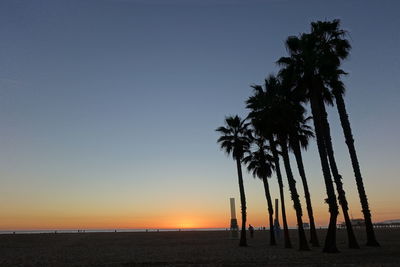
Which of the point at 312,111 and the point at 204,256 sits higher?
the point at 312,111

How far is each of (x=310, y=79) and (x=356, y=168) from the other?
9.64 metres

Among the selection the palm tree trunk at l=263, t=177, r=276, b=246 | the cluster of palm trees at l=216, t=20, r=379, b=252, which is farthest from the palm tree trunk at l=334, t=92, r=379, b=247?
the palm tree trunk at l=263, t=177, r=276, b=246

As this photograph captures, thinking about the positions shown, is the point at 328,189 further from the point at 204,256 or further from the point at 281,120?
the point at 204,256

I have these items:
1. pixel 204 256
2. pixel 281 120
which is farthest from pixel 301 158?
pixel 204 256

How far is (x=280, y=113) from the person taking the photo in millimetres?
35562

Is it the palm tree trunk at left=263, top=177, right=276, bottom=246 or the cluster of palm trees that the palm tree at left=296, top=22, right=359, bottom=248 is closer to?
the cluster of palm trees

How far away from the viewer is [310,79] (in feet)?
106

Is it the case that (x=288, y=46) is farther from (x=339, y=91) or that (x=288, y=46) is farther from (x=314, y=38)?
(x=339, y=91)

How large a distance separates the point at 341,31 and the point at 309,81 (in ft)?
21.9

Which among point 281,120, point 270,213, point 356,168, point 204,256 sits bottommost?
point 204,256

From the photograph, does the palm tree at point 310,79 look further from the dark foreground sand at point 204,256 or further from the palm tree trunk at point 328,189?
the dark foreground sand at point 204,256

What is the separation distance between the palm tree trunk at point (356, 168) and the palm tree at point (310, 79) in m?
4.16

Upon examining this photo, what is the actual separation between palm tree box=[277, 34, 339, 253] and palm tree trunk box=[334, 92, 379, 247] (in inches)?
164

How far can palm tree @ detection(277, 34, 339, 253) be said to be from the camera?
29797mm
